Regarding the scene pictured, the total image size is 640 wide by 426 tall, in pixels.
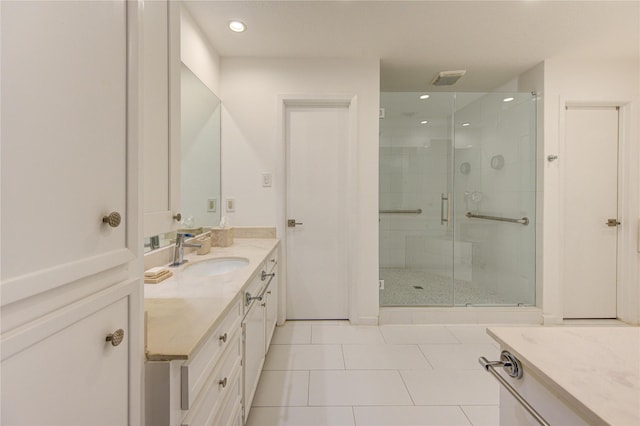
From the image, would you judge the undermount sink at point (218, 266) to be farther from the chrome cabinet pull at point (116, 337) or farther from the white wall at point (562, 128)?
the white wall at point (562, 128)

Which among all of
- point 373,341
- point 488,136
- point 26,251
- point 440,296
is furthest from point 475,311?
point 26,251

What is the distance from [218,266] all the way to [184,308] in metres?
0.93

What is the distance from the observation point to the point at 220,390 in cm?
100

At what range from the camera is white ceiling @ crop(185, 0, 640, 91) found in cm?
194

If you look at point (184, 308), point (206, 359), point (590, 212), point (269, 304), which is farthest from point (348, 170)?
point (590, 212)

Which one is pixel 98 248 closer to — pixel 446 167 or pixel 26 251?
pixel 26 251

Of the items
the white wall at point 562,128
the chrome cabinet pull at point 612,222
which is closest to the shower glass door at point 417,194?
the white wall at point 562,128

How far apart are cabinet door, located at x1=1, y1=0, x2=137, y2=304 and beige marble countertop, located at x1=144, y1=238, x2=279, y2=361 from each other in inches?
11.2

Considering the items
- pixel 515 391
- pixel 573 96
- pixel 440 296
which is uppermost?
pixel 573 96

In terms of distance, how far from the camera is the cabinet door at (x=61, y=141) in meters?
0.38

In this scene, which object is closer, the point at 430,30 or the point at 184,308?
the point at 184,308

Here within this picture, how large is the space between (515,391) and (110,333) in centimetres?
94

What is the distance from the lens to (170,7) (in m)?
0.96

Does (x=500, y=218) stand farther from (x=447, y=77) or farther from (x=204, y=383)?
(x=204, y=383)
